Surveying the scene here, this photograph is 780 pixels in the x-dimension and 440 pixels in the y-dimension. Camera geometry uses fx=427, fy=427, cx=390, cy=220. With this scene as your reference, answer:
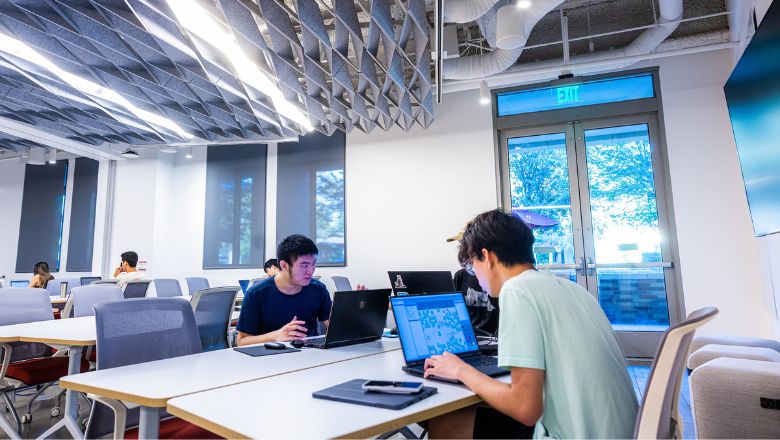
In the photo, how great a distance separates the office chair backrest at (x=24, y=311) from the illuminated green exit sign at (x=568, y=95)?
21.0ft

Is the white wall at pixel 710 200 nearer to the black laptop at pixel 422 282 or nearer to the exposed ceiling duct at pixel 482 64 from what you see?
the exposed ceiling duct at pixel 482 64

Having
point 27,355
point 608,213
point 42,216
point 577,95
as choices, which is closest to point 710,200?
point 608,213

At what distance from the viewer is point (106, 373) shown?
5.47 ft

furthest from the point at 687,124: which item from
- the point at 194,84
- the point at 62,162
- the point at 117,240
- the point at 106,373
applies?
the point at 62,162

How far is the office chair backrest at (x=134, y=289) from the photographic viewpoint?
15.6ft

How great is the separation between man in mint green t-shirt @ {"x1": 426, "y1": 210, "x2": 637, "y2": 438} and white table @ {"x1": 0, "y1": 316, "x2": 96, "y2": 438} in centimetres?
200

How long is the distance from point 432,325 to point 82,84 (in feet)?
18.4

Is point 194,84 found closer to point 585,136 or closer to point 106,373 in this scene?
point 106,373

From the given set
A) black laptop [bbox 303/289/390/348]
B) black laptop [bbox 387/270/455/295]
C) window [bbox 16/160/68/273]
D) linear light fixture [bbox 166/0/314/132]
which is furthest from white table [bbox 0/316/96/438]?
window [bbox 16/160/68/273]

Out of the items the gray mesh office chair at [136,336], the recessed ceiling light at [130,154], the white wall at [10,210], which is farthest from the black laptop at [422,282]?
the white wall at [10,210]

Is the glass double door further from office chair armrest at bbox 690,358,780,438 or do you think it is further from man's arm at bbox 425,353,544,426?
man's arm at bbox 425,353,544,426

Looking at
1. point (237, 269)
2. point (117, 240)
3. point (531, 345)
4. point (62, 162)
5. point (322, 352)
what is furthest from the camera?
point (62, 162)

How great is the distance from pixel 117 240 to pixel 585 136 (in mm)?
8365

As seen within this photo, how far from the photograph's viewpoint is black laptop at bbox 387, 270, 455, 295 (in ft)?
8.96
